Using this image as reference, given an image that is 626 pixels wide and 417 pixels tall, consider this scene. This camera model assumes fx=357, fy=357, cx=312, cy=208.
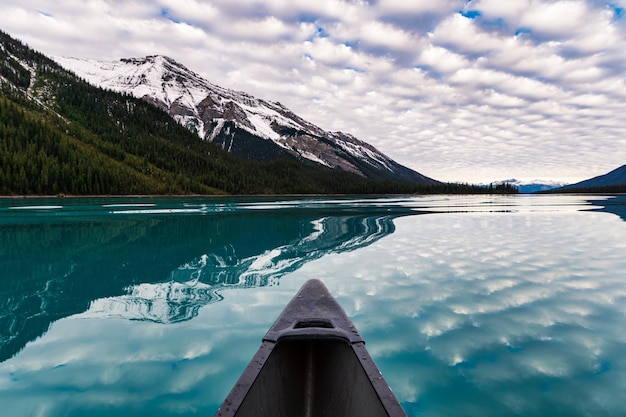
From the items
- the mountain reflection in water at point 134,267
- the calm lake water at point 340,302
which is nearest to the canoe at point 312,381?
the calm lake water at point 340,302

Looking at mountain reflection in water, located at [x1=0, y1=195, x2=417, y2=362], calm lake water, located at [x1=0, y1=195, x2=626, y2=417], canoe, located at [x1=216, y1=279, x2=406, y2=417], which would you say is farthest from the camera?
mountain reflection in water, located at [x1=0, y1=195, x2=417, y2=362]

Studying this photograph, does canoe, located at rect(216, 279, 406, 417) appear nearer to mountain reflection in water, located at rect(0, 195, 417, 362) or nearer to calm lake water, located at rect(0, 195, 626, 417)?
calm lake water, located at rect(0, 195, 626, 417)

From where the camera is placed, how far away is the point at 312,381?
5.86 metres

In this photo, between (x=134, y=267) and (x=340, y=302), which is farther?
(x=134, y=267)

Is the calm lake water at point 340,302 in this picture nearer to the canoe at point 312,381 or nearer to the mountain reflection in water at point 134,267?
the mountain reflection in water at point 134,267

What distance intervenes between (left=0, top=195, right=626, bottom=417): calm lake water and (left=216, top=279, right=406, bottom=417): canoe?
191 cm

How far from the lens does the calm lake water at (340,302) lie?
281 inches

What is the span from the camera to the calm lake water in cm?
714

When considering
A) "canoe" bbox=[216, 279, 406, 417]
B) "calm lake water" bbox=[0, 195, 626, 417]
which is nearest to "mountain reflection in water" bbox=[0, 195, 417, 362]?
"calm lake water" bbox=[0, 195, 626, 417]

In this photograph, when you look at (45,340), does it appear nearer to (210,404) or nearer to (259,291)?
(210,404)

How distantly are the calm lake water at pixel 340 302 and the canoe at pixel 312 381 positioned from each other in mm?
1914

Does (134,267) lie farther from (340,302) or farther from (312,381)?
(312,381)

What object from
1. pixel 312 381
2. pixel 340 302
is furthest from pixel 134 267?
pixel 312 381

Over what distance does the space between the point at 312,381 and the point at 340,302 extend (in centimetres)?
718
